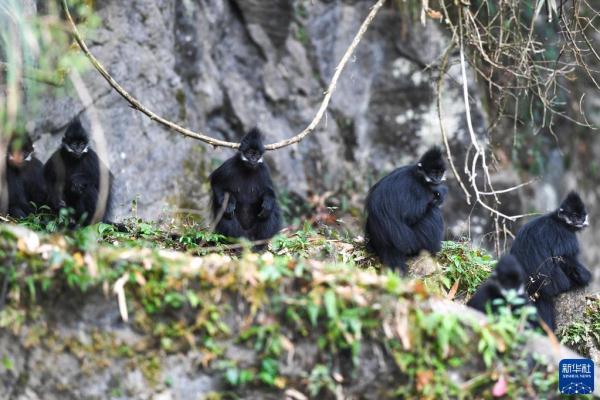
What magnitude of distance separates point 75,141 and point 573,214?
4696mm

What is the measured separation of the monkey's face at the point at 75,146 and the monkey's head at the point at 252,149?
150cm

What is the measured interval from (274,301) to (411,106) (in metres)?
7.92

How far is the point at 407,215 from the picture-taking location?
7.45 metres

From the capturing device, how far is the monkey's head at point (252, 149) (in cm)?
769

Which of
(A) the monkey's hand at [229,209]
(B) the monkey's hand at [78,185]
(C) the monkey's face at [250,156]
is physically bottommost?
(A) the monkey's hand at [229,209]

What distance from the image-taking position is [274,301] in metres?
4.68

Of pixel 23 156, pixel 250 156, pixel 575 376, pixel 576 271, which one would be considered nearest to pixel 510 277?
pixel 575 376

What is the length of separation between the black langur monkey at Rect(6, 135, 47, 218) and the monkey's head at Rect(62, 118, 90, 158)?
41 centimetres

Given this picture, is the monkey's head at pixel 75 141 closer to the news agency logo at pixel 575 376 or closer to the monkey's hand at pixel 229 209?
the monkey's hand at pixel 229 209

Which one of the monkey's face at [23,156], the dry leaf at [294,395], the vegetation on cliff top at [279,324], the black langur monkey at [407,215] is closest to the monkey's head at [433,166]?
the black langur monkey at [407,215]

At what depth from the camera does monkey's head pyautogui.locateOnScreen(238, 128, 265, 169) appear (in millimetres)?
7688

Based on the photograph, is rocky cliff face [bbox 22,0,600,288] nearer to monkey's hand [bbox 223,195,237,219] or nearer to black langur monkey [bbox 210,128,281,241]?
black langur monkey [bbox 210,128,281,241]

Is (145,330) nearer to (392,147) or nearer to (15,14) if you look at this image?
(15,14)

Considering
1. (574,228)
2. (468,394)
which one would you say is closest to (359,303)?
(468,394)
